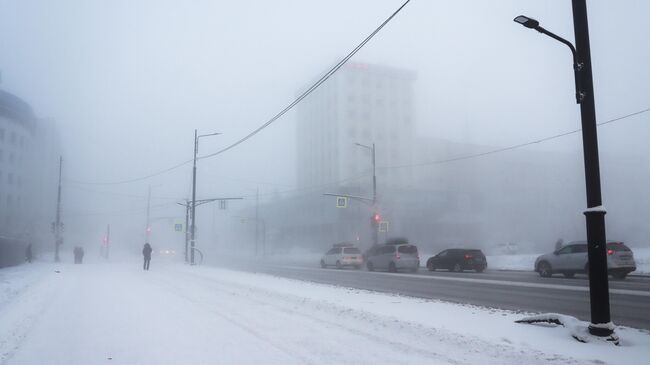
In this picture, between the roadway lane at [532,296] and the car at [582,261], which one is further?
the car at [582,261]

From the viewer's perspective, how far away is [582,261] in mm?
21281

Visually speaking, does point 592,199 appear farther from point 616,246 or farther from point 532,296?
point 616,246

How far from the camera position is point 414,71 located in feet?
A: 317

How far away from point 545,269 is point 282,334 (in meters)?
18.6

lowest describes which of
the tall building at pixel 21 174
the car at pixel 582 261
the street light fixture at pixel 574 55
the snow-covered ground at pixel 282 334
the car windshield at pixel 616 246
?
the snow-covered ground at pixel 282 334

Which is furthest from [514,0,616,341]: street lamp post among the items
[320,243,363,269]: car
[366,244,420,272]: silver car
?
[320,243,363,269]: car

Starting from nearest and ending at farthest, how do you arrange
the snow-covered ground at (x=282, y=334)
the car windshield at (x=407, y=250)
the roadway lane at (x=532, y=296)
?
1. the snow-covered ground at (x=282, y=334)
2. the roadway lane at (x=532, y=296)
3. the car windshield at (x=407, y=250)

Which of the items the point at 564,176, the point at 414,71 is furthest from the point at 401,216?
the point at 414,71

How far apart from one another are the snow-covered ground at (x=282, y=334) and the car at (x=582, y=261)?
39.4 ft

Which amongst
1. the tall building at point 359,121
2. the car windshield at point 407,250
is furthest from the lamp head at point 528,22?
the tall building at point 359,121

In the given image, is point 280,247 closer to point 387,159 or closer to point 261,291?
point 387,159

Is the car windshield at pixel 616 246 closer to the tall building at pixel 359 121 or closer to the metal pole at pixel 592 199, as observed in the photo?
the metal pole at pixel 592 199

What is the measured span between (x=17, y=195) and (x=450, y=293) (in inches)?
3145

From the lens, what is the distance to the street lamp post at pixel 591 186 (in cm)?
767
